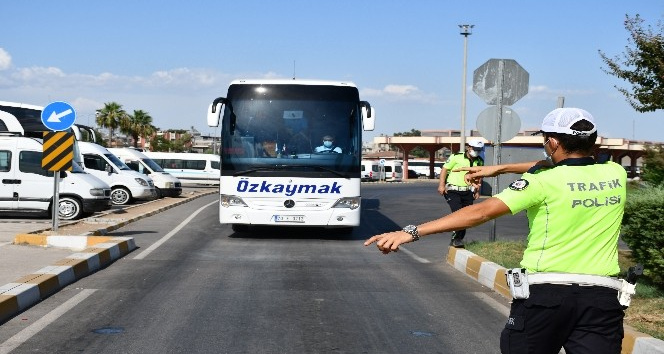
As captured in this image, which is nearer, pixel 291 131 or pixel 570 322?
pixel 570 322

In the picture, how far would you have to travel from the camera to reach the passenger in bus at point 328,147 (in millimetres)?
15070

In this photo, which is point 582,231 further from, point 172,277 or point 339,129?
point 339,129

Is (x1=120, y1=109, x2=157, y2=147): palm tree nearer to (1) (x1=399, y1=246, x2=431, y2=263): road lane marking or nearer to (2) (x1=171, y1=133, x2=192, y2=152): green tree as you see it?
(2) (x1=171, y1=133, x2=192, y2=152): green tree

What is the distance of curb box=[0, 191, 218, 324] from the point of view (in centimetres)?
757

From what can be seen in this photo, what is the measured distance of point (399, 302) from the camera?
850cm

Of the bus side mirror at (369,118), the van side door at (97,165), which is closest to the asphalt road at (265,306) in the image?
the bus side mirror at (369,118)

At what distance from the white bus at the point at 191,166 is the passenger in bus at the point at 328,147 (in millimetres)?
33527

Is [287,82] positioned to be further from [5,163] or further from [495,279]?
[5,163]

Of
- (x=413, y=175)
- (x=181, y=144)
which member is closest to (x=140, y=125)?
(x=413, y=175)

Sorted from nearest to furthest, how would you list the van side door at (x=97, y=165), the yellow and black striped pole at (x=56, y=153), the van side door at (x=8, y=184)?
the yellow and black striped pole at (x=56, y=153)
the van side door at (x=8, y=184)
the van side door at (x=97, y=165)

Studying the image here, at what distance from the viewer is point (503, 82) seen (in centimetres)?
1355

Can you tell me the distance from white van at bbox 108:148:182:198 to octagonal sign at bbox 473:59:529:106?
2043cm

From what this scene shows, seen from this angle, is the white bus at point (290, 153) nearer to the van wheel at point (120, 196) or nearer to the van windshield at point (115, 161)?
the van wheel at point (120, 196)

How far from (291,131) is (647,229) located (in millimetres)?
8002
